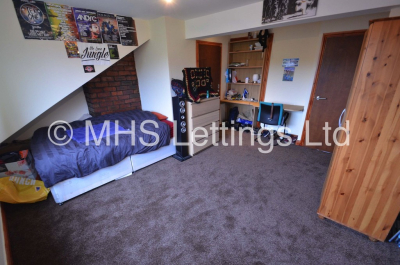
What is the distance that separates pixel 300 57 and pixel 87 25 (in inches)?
144

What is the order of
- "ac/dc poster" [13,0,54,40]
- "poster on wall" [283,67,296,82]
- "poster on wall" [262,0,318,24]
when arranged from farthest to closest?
"poster on wall" [283,67,296,82], "ac/dc poster" [13,0,54,40], "poster on wall" [262,0,318,24]

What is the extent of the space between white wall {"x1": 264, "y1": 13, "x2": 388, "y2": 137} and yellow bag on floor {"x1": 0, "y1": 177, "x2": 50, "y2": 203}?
4.23 meters

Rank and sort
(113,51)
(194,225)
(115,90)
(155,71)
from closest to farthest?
(194,225) → (113,51) → (155,71) → (115,90)

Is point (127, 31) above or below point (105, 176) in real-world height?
above

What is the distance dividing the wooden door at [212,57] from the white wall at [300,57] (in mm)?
1149

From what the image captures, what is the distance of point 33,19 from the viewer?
6.72 ft

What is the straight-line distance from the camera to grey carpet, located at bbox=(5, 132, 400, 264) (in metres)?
1.45

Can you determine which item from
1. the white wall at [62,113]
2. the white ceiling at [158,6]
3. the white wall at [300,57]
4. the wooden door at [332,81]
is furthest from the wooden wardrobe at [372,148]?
the white wall at [62,113]

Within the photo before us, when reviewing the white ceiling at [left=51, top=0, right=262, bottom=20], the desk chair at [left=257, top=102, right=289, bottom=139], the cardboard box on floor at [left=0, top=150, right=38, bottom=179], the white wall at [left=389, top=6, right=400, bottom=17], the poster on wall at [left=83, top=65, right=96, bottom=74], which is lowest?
the cardboard box on floor at [left=0, top=150, right=38, bottom=179]

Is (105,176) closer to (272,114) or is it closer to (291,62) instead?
(272,114)

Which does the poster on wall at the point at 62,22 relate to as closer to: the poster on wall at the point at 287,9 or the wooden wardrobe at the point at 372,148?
the poster on wall at the point at 287,9

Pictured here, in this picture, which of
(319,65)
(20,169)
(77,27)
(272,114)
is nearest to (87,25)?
(77,27)

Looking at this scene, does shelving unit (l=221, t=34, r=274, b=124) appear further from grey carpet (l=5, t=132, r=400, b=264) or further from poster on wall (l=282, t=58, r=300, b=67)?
grey carpet (l=5, t=132, r=400, b=264)

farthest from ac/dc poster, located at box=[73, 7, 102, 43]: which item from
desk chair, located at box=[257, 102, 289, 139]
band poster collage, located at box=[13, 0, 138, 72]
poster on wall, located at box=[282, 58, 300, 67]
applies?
poster on wall, located at box=[282, 58, 300, 67]
